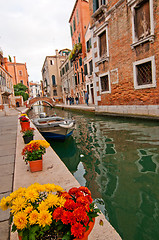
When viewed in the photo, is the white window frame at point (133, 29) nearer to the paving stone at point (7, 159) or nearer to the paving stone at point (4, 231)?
the paving stone at point (7, 159)

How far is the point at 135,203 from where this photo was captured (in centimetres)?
275

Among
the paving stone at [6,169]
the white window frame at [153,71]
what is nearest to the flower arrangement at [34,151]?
the paving stone at [6,169]

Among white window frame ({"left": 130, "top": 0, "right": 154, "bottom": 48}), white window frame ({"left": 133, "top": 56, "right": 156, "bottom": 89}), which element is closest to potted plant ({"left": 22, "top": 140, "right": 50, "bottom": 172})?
white window frame ({"left": 133, "top": 56, "right": 156, "bottom": 89})

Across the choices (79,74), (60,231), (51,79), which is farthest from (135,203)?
(51,79)

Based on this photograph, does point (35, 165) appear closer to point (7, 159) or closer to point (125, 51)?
point (7, 159)

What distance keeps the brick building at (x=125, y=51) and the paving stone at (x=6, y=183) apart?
779 centimetres

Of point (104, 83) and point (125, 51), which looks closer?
point (125, 51)

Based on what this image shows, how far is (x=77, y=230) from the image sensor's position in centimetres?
99

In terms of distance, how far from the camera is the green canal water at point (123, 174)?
7.75ft

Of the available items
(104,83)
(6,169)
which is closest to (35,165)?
(6,169)

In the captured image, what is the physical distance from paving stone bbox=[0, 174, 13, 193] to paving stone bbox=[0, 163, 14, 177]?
16 centimetres

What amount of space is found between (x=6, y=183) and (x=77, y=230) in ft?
7.22

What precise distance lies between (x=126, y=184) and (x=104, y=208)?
84 cm

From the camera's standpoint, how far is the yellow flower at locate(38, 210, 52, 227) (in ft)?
3.35
